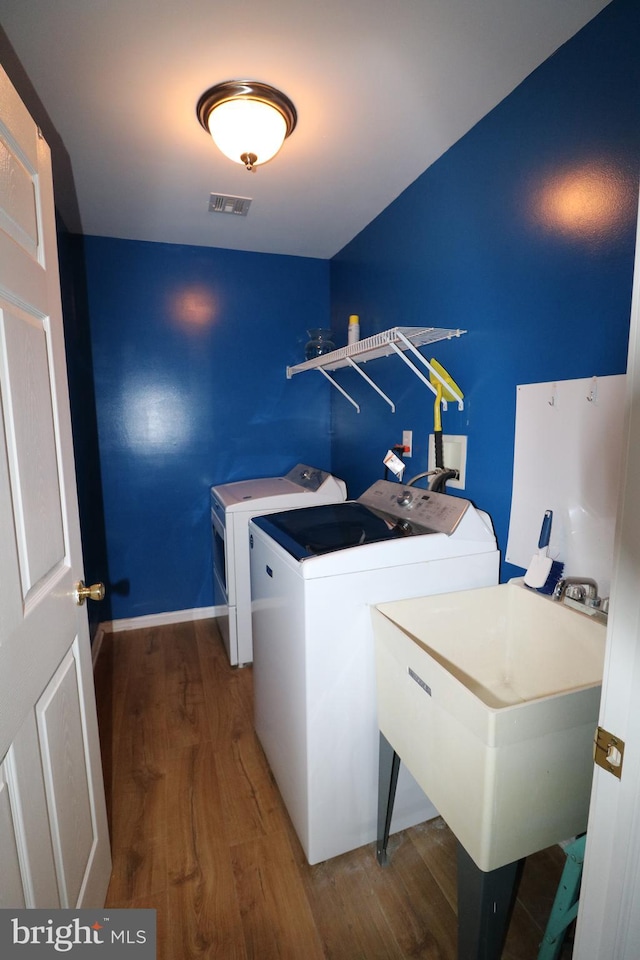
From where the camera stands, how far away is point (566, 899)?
100 centimetres

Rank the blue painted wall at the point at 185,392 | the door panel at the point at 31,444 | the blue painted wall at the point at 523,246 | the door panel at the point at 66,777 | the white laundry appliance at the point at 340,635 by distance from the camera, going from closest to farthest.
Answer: the door panel at the point at 31,444 → the door panel at the point at 66,777 → the blue painted wall at the point at 523,246 → the white laundry appliance at the point at 340,635 → the blue painted wall at the point at 185,392

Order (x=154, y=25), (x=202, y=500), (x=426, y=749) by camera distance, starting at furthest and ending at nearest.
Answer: (x=202, y=500) → (x=154, y=25) → (x=426, y=749)

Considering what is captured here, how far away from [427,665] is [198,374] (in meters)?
2.41

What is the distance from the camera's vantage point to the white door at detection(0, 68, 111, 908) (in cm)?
77

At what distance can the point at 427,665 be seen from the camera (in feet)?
3.31

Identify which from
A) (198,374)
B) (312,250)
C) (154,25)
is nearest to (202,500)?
(198,374)

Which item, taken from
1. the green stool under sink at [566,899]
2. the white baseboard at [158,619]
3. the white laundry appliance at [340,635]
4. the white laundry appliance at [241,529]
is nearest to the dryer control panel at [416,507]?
the white laundry appliance at [340,635]

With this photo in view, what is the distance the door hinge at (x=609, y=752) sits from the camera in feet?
1.97

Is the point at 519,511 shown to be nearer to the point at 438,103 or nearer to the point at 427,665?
the point at 427,665

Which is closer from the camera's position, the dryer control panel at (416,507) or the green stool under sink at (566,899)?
the green stool under sink at (566,899)

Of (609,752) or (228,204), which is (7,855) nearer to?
(609,752)

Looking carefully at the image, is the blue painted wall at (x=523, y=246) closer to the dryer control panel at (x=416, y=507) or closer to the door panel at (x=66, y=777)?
the dryer control panel at (x=416, y=507)

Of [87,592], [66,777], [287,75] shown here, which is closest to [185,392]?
[287,75]

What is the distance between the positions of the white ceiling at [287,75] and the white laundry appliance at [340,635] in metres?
1.34
